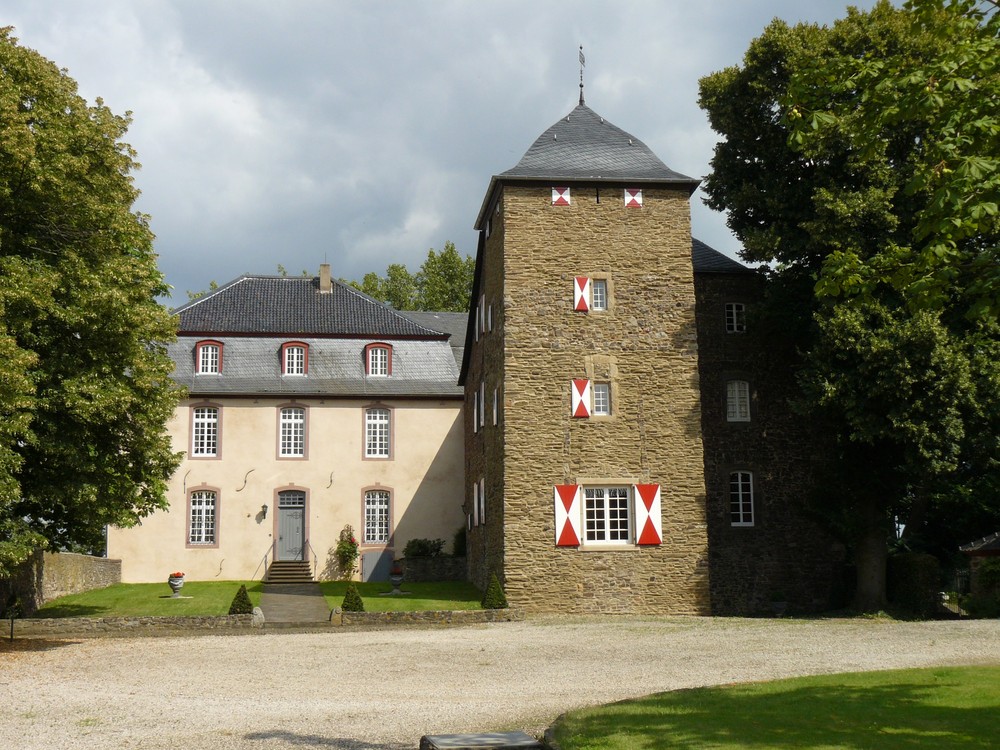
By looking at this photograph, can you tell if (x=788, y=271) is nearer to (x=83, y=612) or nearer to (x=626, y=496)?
(x=626, y=496)

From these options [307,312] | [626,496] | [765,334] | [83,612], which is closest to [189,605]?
[83,612]

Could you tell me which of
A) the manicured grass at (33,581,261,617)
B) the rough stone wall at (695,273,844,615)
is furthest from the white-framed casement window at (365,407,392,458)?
the rough stone wall at (695,273,844,615)

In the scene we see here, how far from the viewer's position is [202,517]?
104 feet

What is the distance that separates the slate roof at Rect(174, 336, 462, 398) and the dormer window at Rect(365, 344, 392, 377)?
16 cm

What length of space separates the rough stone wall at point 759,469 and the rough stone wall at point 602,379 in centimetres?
343

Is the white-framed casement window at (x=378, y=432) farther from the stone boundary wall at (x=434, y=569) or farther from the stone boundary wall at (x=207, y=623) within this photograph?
the stone boundary wall at (x=207, y=623)

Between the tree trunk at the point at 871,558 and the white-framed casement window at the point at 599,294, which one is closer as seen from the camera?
the white-framed casement window at the point at 599,294

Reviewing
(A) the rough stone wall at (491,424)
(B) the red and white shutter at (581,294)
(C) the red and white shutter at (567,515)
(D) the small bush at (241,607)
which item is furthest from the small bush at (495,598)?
(B) the red and white shutter at (581,294)

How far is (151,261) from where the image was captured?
2014 cm

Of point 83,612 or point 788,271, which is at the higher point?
point 788,271

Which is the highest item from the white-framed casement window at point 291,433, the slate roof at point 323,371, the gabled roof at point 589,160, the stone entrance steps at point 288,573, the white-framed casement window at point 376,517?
the gabled roof at point 589,160

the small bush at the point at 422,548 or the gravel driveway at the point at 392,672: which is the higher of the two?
Answer: the small bush at the point at 422,548

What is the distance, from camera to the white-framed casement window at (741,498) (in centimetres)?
2709

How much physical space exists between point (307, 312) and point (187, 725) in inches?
1008
